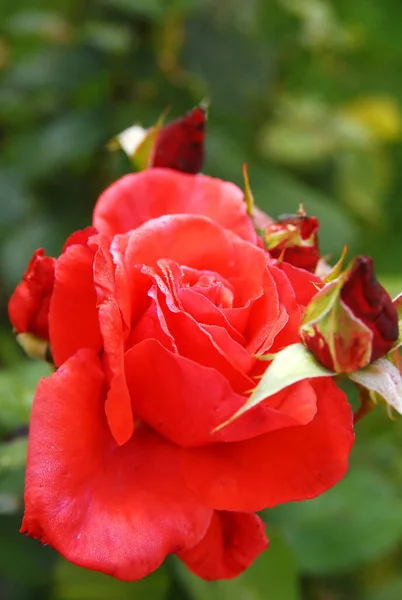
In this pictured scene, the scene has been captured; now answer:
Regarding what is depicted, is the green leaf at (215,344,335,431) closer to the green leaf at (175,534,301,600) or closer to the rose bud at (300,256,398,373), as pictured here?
the rose bud at (300,256,398,373)

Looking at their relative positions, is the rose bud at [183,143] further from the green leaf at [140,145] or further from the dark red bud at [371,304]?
the dark red bud at [371,304]

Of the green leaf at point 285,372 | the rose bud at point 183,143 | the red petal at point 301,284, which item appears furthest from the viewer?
the rose bud at point 183,143

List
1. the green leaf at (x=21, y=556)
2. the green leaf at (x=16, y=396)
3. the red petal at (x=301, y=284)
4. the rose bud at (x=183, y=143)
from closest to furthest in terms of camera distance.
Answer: the red petal at (x=301, y=284)
the rose bud at (x=183, y=143)
the green leaf at (x=16, y=396)
the green leaf at (x=21, y=556)

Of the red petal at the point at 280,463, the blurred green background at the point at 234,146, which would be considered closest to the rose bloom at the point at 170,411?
the red petal at the point at 280,463

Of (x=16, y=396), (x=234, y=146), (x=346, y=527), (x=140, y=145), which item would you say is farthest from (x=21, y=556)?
(x=234, y=146)

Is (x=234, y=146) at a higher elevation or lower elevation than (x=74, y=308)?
lower

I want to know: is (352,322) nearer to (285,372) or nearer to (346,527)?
(285,372)

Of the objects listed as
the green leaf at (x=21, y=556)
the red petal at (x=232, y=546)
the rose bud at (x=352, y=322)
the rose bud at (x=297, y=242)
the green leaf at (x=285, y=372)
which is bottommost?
the green leaf at (x=21, y=556)

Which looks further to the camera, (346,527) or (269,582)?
(346,527)
